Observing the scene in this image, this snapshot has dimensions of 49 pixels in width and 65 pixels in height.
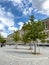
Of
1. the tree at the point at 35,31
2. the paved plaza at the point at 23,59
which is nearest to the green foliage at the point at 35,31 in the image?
the tree at the point at 35,31

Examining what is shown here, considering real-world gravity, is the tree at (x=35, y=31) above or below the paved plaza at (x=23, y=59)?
above

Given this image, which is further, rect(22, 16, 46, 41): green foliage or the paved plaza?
rect(22, 16, 46, 41): green foliage

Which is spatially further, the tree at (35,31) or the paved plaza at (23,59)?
the tree at (35,31)

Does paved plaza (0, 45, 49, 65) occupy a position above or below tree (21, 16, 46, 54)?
below

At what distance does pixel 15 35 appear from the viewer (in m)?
53.3

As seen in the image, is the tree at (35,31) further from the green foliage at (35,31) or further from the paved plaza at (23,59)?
the paved plaza at (23,59)

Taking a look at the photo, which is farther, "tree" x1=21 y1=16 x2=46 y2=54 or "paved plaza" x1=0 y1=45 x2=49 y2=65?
"tree" x1=21 y1=16 x2=46 y2=54

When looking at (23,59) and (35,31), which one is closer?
(23,59)

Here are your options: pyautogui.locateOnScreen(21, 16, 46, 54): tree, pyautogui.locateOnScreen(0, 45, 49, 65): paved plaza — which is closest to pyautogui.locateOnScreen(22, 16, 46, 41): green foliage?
pyautogui.locateOnScreen(21, 16, 46, 54): tree

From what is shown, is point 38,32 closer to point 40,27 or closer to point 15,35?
point 40,27

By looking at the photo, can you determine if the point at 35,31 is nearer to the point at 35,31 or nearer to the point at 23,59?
the point at 35,31

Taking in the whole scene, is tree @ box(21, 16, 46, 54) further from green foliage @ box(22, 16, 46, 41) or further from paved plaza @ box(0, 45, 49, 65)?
paved plaza @ box(0, 45, 49, 65)

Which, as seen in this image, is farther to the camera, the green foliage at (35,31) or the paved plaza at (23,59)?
the green foliage at (35,31)

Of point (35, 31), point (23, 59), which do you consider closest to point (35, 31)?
point (35, 31)
